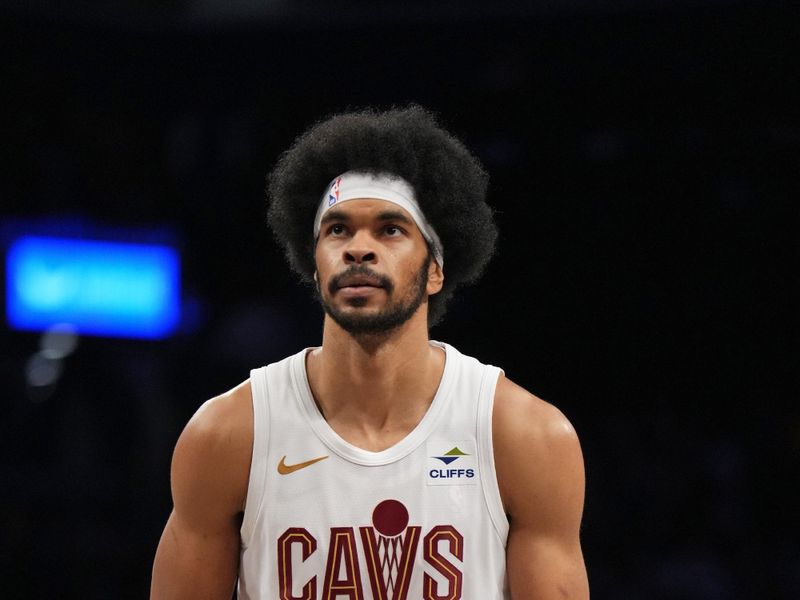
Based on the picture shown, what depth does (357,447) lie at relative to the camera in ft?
8.44

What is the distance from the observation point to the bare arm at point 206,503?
8.34 feet

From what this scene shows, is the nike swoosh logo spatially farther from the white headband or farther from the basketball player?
the white headband

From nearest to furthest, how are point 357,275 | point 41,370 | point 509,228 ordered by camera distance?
point 357,275 < point 41,370 < point 509,228

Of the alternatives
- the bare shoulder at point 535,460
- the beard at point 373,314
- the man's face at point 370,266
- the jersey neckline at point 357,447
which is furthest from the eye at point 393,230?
the bare shoulder at point 535,460

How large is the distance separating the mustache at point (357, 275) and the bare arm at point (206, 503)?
0.37 metres

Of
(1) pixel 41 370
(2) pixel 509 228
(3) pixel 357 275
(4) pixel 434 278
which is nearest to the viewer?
(3) pixel 357 275

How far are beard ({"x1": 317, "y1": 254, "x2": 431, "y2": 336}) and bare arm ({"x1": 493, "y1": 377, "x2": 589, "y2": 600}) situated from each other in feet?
1.12

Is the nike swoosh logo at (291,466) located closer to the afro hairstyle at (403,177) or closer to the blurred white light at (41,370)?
the afro hairstyle at (403,177)

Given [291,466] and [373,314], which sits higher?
[373,314]

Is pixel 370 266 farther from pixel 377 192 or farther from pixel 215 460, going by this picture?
pixel 215 460

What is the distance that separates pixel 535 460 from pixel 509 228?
138 inches

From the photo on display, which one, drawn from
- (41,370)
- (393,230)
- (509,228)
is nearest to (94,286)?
(41,370)

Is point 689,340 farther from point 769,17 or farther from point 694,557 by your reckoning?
point 769,17

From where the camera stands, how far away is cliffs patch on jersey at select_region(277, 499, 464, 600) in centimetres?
251
